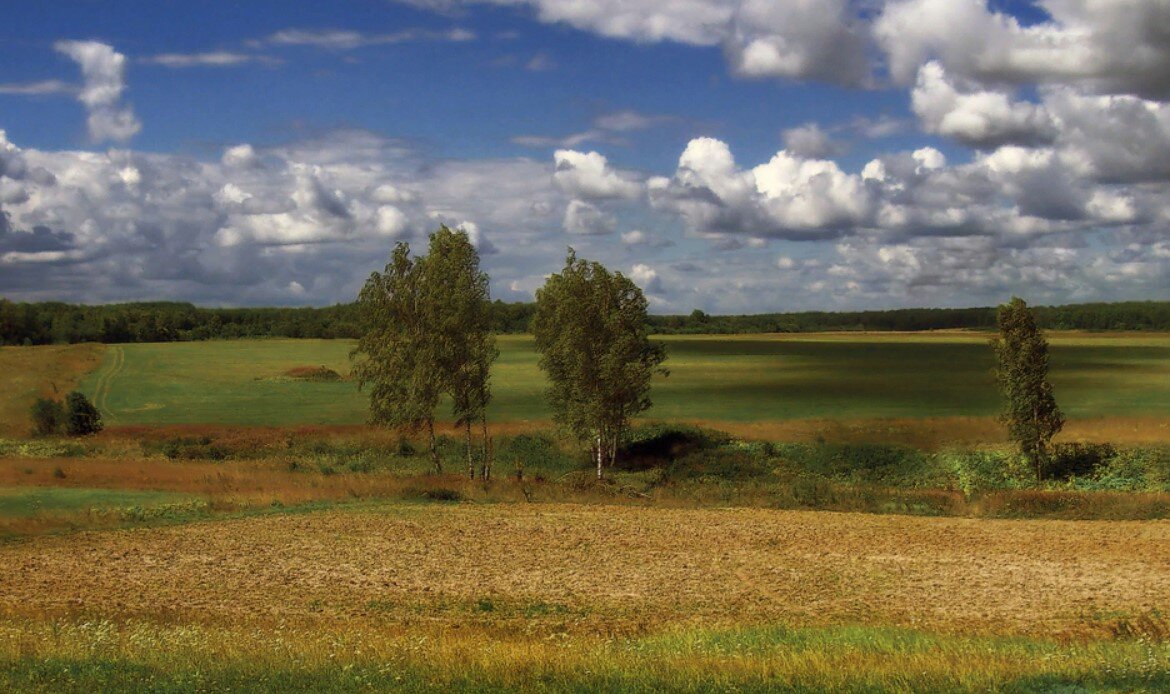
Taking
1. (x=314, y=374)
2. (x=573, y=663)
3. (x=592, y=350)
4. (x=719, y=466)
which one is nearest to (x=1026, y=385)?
(x=719, y=466)

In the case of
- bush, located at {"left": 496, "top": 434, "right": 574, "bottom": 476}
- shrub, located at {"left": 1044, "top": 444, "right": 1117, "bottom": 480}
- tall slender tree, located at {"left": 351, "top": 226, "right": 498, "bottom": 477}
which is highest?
tall slender tree, located at {"left": 351, "top": 226, "right": 498, "bottom": 477}

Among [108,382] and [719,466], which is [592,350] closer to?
[719,466]

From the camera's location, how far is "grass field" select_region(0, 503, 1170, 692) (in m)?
10.4

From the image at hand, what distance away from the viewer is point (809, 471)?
1987 inches

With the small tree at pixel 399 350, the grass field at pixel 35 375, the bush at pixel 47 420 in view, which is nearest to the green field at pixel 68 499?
the small tree at pixel 399 350

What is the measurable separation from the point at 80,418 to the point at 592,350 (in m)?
38.1

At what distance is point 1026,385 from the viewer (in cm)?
4700

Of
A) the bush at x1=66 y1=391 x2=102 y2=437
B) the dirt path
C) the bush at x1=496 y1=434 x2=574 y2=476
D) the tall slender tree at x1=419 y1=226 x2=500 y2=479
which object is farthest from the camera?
the dirt path

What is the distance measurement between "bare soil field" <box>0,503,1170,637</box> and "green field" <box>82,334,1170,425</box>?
4254 cm

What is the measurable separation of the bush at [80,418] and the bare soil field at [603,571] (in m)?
41.7

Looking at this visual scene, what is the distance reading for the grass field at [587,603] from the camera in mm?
10383

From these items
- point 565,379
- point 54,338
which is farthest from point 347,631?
point 54,338

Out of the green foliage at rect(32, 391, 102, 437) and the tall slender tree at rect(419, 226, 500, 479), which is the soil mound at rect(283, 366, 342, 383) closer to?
the green foliage at rect(32, 391, 102, 437)

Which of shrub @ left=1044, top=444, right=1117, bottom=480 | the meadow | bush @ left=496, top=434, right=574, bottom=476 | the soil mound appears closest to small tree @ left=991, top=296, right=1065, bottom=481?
shrub @ left=1044, top=444, right=1117, bottom=480
